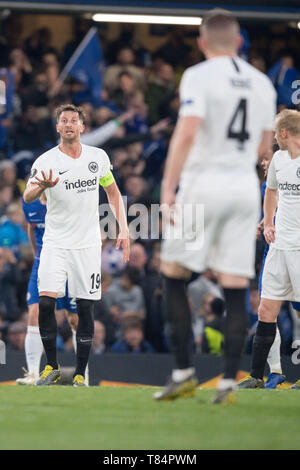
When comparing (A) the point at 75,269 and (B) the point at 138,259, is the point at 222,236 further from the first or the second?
(B) the point at 138,259

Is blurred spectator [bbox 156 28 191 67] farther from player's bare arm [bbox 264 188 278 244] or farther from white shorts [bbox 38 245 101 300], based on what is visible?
white shorts [bbox 38 245 101 300]

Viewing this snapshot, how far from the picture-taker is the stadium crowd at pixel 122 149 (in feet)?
36.4

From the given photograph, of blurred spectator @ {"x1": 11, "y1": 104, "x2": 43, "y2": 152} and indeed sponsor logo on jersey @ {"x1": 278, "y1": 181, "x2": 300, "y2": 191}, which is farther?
blurred spectator @ {"x1": 11, "y1": 104, "x2": 43, "y2": 152}

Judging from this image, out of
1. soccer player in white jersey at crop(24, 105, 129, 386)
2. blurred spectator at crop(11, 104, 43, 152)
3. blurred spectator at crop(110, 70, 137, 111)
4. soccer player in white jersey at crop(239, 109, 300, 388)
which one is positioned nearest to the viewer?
soccer player in white jersey at crop(239, 109, 300, 388)

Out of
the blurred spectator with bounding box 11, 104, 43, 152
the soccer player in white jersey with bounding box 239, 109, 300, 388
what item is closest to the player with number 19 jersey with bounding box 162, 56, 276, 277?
the soccer player in white jersey with bounding box 239, 109, 300, 388

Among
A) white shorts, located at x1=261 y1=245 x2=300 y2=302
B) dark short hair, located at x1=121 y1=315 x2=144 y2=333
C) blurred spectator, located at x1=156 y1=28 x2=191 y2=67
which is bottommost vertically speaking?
dark short hair, located at x1=121 y1=315 x2=144 y2=333

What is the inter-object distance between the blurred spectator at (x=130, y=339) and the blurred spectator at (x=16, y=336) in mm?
1099

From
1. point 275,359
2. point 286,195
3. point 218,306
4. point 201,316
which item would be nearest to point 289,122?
point 286,195

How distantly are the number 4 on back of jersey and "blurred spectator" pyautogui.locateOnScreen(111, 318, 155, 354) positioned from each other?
20.1ft

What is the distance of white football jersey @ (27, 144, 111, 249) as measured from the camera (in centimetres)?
761

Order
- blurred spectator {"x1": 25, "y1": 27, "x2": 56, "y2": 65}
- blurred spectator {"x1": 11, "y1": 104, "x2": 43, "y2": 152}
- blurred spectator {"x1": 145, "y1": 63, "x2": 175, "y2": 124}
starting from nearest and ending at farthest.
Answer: blurred spectator {"x1": 11, "y1": 104, "x2": 43, "y2": 152} → blurred spectator {"x1": 145, "y1": 63, "x2": 175, "y2": 124} → blurred spectator {"x1": 25, "y1": 27, "x2": 56, "y2": 65}

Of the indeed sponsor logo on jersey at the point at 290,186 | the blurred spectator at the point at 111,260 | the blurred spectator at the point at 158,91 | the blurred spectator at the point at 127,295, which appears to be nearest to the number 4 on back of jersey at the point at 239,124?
the indeed sponsor logo on jersey at the point at 290,186
